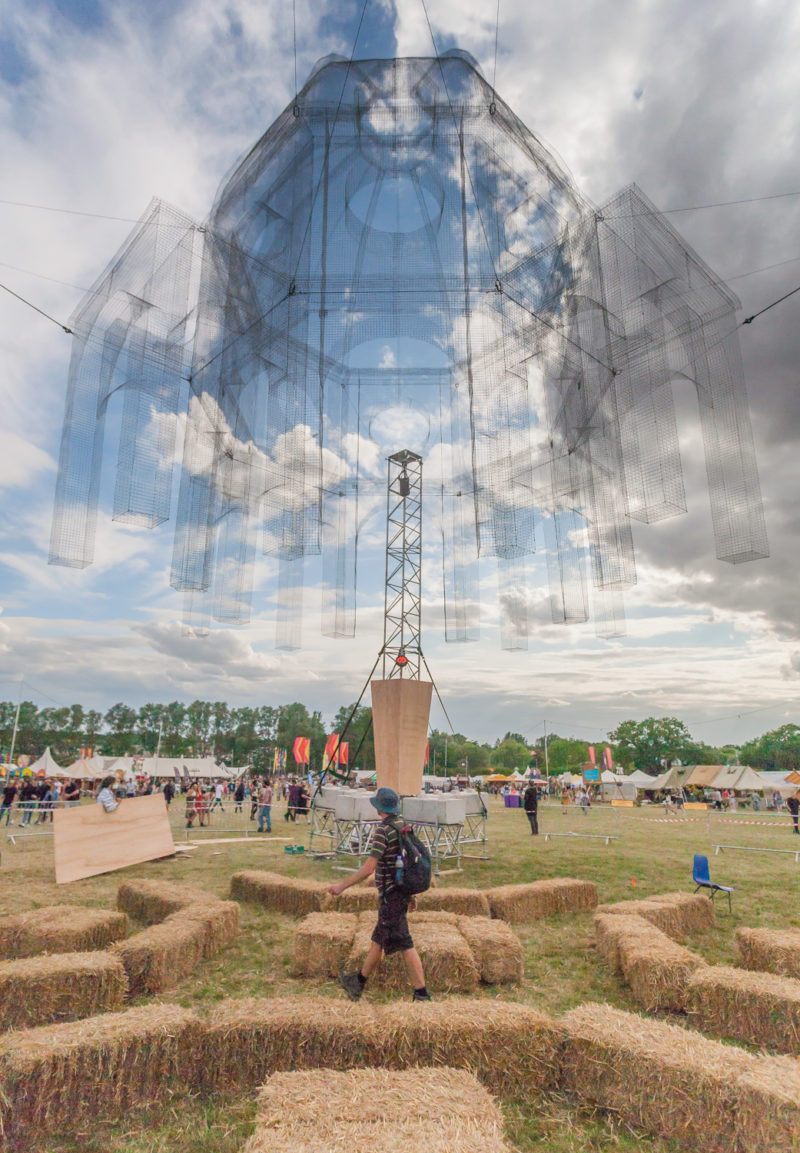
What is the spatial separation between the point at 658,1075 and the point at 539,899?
15.3ft

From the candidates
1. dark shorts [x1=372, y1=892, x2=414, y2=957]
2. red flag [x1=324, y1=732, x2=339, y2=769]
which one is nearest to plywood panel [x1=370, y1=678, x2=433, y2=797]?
red flag [x1=324, y1=732, x2=339, y2=769]

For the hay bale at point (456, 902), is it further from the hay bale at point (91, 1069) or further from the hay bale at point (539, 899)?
the hay bale at point (91, 1069)

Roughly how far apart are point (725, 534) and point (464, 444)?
487cm

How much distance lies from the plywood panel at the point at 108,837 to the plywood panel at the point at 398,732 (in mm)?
4563

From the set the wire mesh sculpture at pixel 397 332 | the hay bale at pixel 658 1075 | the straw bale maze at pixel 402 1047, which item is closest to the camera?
→ the straw bale maze at pixel 402 1047

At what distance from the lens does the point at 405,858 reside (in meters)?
4.72

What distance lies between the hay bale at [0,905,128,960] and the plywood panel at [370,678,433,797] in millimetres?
5319

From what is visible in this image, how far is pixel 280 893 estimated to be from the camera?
777 cm

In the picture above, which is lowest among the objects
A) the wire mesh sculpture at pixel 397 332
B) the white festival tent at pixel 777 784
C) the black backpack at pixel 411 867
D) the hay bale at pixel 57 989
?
the white festival tent at pixel 777 784

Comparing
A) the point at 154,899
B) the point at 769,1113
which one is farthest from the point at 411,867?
the point at 154,899

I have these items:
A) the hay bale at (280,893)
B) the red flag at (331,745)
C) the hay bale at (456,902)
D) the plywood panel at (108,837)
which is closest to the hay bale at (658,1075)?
the hay bale at (456,902)

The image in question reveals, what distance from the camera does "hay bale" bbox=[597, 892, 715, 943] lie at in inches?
259

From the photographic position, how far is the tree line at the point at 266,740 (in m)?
95.8

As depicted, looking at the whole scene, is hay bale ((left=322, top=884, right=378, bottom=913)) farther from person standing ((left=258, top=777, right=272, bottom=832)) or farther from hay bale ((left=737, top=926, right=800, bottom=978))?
person standing ((left=258, top=777, right=272, bottom=832))
